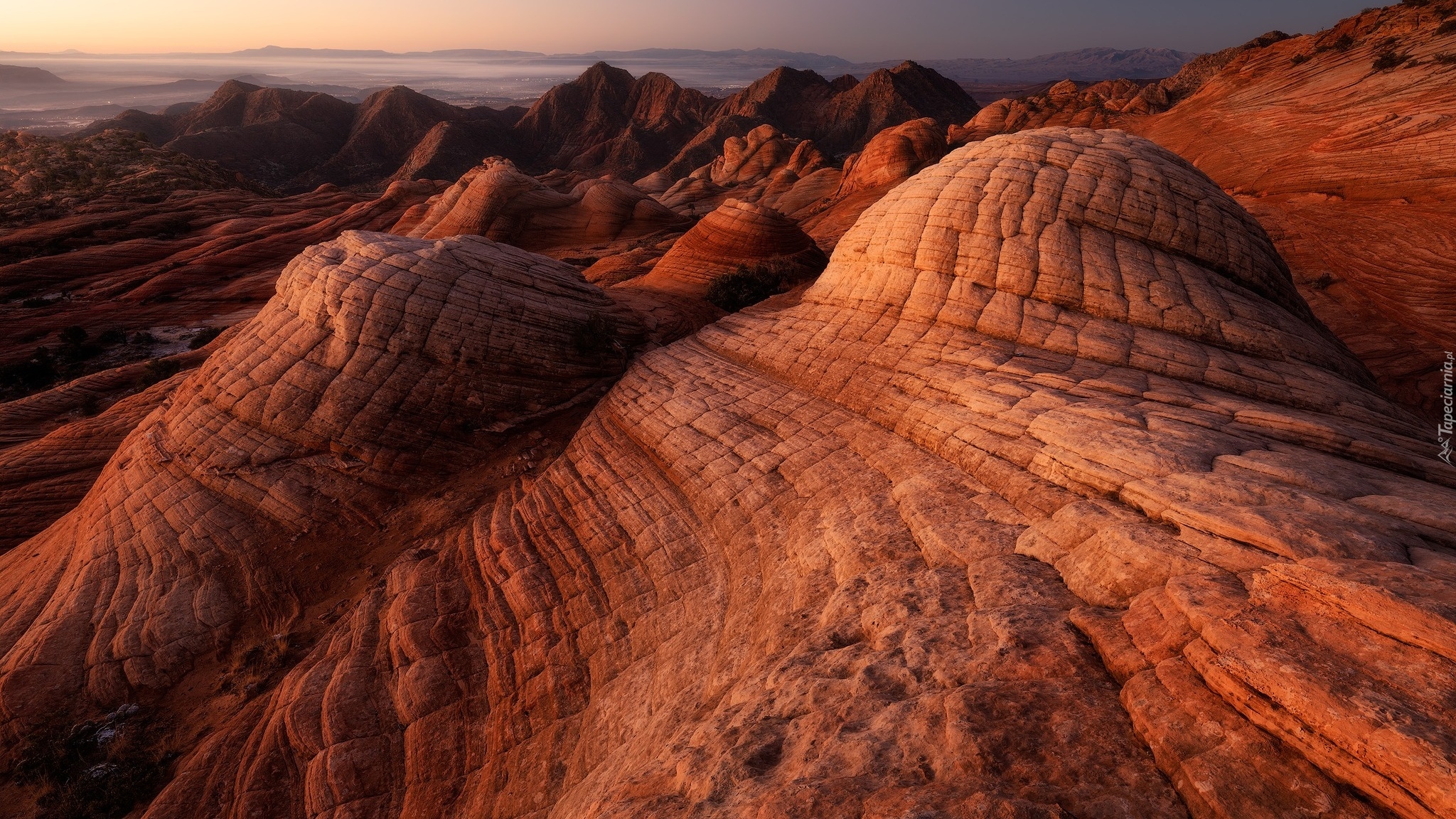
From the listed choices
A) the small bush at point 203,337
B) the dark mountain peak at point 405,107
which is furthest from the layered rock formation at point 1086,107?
the dark mountain peak at point 405,107

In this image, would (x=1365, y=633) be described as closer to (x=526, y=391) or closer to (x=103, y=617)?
(x=526, y=391)

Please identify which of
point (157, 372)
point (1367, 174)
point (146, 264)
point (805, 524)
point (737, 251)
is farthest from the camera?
point (146, 264)

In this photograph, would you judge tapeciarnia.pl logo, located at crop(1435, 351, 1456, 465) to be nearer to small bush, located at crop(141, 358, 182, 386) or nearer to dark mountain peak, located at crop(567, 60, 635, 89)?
small bush, located at crop(141, 358, 182, 386)

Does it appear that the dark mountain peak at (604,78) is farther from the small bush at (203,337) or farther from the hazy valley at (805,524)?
the hazy valley at (805,524)

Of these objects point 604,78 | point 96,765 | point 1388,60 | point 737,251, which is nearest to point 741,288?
point 737,251

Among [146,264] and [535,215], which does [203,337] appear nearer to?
[146,264]

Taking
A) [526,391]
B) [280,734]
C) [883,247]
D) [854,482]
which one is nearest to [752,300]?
[883,247]
